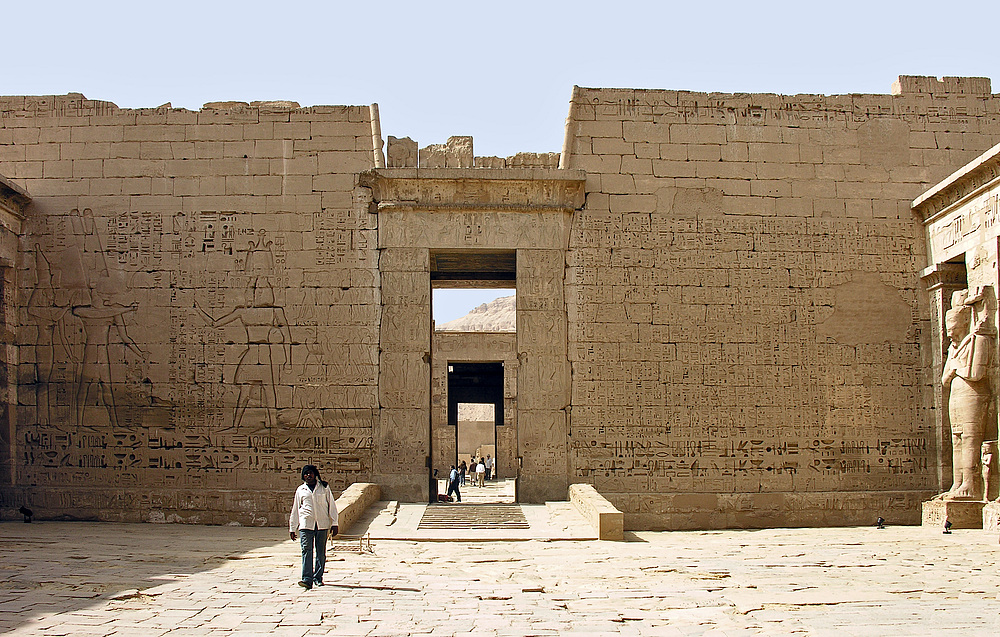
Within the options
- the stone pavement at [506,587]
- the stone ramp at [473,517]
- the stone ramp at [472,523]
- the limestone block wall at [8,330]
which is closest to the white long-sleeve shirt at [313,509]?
the stone pavement at [506,587]

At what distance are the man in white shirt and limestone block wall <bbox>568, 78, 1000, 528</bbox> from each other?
17.8 ft

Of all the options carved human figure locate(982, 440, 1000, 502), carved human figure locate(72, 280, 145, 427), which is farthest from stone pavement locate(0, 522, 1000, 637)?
carved human figure locate(72, 280, 145, 427)

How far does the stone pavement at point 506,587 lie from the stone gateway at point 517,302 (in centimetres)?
201

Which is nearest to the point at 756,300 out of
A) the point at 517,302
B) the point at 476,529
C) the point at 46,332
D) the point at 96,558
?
the point at 517,302

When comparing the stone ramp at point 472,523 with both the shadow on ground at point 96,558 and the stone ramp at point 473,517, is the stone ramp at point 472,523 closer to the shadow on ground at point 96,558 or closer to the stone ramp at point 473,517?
the stone ramp at point 473,517

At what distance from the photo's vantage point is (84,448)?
38.2 feet

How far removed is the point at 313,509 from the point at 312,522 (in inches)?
3.6

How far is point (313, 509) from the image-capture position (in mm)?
6410

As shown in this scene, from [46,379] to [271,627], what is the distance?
8010mm

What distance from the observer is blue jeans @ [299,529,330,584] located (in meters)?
6.41

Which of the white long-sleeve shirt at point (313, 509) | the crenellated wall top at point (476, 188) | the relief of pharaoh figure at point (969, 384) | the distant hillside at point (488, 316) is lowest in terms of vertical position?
the white long-sleeve shirt at point (313, 509)

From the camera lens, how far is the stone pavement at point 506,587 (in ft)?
17.5

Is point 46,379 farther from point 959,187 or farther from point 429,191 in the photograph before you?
point 959,187

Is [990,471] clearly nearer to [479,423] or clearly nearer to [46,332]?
[46,332]
